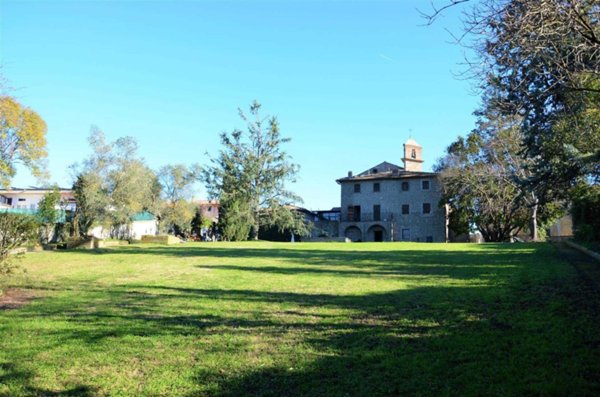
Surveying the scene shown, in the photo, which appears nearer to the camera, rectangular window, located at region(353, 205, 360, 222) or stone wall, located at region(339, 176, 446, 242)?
stone wall, located at region(339, 176, 446, 242)

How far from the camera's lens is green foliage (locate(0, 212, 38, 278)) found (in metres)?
9.63

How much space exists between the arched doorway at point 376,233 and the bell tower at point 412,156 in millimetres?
12928

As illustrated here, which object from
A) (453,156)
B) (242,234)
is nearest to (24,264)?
(242,234)

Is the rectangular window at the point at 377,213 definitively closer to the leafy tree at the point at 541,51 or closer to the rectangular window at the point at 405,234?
the rectangular window at the point at 405,234

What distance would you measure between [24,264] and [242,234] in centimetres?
2451

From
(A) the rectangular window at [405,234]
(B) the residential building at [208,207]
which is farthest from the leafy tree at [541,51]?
(B) the residential building at [208,207]

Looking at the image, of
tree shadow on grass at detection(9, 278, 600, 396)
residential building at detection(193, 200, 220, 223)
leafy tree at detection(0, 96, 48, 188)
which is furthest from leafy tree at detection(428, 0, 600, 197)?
residential building at detection(193, 200, 220, 223)

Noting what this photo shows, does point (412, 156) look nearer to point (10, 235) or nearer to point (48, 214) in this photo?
point (48, 214)

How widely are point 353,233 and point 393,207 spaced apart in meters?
6.07

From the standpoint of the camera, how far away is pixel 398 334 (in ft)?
17.8

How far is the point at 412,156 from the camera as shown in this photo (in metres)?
69.1

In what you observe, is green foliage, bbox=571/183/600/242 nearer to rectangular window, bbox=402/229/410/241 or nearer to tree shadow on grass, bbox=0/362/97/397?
tree shadow on grass, bbox=0/362/97/397

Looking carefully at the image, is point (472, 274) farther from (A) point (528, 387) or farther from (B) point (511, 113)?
(A) point (528, 387)

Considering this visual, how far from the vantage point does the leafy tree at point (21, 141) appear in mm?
Result: 22841
